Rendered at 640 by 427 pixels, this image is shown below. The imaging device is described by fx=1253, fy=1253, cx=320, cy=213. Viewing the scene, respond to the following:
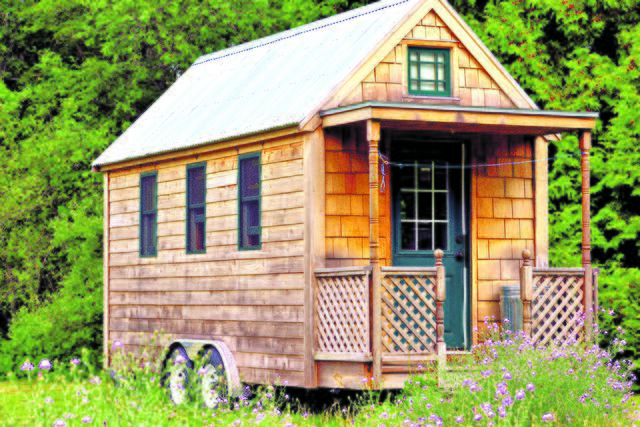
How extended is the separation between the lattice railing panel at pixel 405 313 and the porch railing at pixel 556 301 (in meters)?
1.18

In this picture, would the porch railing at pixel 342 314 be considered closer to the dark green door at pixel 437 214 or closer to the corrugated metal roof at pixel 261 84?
the dark green door at pixel 437 214

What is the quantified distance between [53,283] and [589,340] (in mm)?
13384

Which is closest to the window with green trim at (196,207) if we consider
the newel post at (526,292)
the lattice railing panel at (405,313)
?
the lattice railing panel at (405,313)

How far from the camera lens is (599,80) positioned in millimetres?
20812

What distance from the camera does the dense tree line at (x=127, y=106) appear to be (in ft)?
66.4

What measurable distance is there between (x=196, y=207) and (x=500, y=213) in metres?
4.31

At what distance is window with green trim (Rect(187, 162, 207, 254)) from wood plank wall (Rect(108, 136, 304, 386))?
13 cm

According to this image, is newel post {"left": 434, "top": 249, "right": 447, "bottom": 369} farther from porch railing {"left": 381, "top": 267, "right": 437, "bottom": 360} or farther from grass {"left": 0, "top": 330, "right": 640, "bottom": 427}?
grass {"left": 0, "top": 330, "right": 640, "bottom": 427}

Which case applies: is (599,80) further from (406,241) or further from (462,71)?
(406,241)

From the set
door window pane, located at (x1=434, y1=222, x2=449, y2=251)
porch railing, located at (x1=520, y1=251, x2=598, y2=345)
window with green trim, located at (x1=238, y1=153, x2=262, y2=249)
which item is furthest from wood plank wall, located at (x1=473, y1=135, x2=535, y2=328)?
window with green trim, located at (x1=238, y1=153, x2=262, y2=249)

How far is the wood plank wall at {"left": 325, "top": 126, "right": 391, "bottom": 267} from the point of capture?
1501 cm

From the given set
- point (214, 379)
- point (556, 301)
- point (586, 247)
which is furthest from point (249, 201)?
point (586, 247)

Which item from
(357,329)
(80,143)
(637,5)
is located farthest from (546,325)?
(80,143)

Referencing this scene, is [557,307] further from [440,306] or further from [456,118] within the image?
[456,118]
